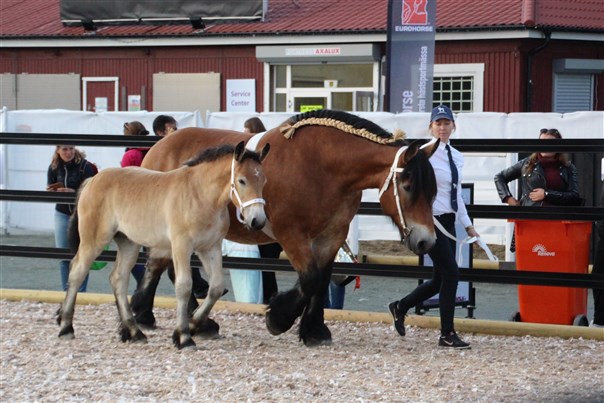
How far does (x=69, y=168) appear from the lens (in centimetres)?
1250

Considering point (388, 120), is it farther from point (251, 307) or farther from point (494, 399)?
point (494, 399)

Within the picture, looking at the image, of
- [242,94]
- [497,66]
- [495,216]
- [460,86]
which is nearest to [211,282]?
[495,216]

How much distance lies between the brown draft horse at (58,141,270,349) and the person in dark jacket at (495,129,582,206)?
3514 millimetres

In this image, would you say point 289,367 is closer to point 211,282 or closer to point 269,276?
point 211,282

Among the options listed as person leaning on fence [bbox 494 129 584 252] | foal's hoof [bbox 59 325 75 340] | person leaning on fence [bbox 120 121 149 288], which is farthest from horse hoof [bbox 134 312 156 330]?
person leaning on fence [bbox 494 129 584 252]

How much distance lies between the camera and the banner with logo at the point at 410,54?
72.3ft

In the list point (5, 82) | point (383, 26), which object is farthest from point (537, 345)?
point (5, 82)

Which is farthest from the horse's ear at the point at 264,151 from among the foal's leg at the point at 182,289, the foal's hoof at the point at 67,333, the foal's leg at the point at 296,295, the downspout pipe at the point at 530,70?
the downspout pipe at the point at 530,70

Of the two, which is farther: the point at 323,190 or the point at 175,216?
the point at 323,190

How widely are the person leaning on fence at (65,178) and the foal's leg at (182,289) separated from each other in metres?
3.85

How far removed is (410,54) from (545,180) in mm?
11305

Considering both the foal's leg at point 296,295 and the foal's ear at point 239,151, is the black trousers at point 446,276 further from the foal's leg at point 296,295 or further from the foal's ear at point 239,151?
the foal's ear at point 239,151

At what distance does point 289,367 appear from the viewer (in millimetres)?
8227

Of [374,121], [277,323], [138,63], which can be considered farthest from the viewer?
[138,63]
